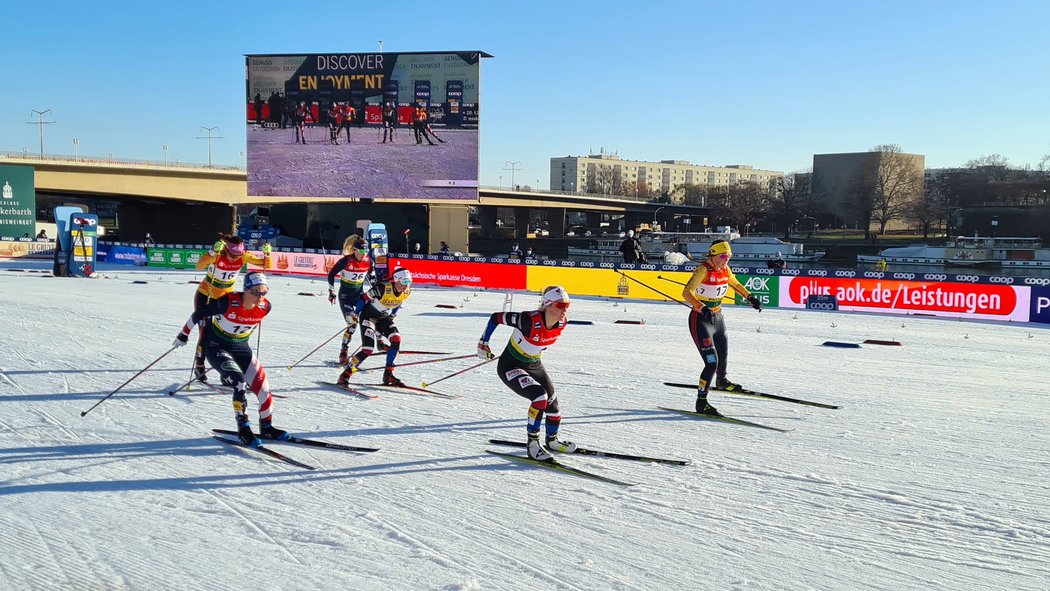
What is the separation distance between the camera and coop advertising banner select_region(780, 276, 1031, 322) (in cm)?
2331

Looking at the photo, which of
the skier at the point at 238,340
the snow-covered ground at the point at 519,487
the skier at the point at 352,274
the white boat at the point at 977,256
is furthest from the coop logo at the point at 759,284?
the white boat at the point at 977,256

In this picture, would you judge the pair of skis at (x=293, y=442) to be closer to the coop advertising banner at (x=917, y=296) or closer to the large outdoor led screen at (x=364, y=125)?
the coop advertising banner at (x=917, y=296)

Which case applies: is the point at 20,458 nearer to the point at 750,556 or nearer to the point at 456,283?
the point at 750,556

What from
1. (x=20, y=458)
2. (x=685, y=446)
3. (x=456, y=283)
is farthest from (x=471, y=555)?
(x=456, y=283)

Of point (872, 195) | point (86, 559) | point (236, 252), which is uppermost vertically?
point (872, 195)

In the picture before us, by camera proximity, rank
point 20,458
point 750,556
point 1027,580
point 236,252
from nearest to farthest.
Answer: point 1027,580
point 750,556
point 20,458
point 236,252

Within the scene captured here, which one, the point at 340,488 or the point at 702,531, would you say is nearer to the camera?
the point at 702,531

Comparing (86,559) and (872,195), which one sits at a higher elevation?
(872,195)

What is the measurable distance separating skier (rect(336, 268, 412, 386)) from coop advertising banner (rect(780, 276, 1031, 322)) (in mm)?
17704

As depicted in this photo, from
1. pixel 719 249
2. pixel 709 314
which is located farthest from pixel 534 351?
pixel 719 249

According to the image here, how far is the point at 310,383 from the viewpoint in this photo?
491 inches

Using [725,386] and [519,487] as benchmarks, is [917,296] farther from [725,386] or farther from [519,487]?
[519,487]

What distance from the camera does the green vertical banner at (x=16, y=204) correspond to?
4344 centimetres

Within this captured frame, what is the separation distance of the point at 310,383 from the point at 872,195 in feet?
291
